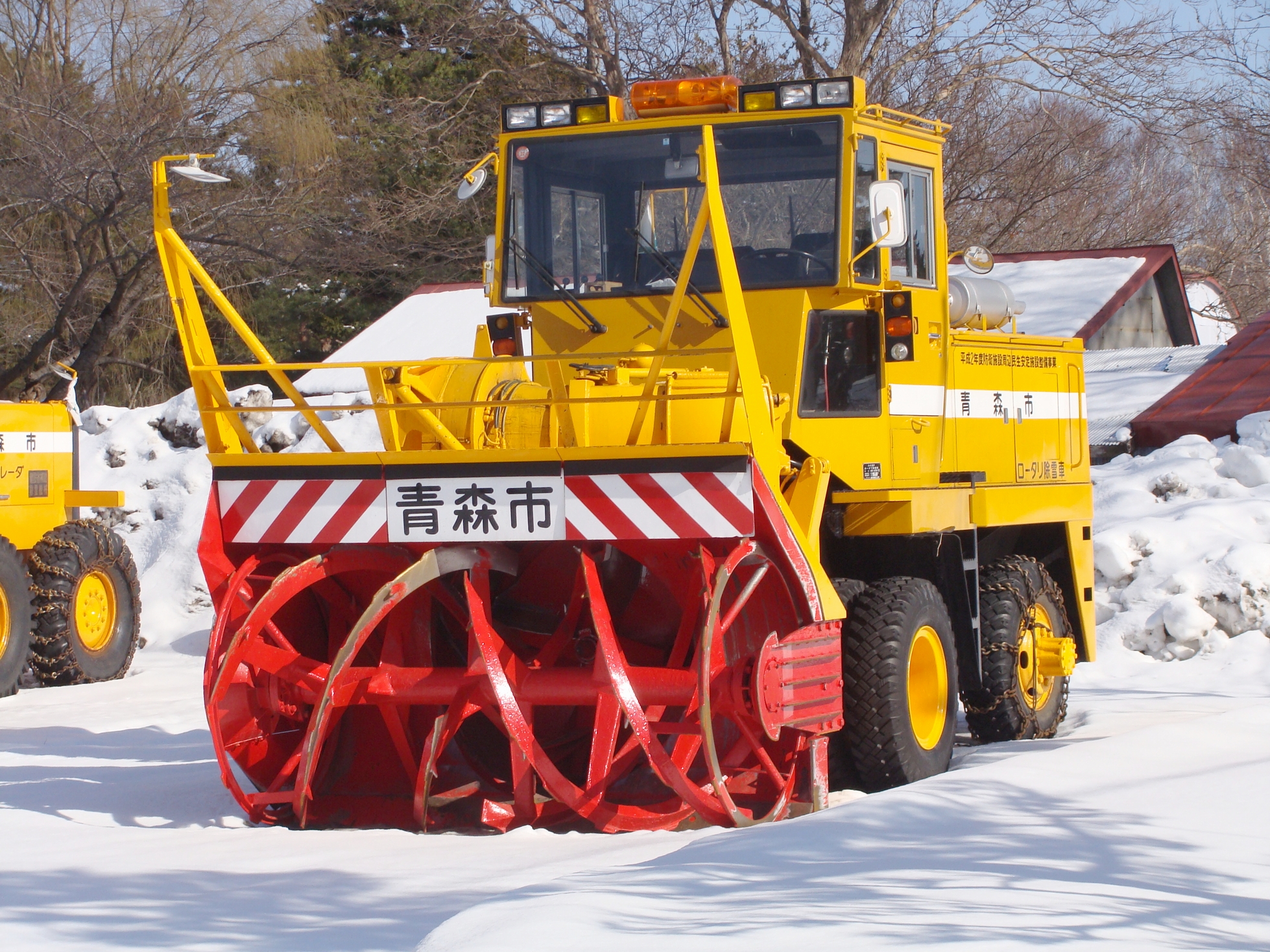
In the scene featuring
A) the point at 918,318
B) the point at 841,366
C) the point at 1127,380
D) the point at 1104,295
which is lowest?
the point at 841,366

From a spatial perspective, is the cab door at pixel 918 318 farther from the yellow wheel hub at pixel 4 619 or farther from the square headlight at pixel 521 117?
the yellow wheel hub at pixel 4 619

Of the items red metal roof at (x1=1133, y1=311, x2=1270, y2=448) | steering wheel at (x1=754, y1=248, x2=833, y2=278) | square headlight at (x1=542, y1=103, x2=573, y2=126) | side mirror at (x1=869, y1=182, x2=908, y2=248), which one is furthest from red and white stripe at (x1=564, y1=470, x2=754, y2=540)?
red metal roof at (x1=1133, y1=311, x2=1270, y2=448)

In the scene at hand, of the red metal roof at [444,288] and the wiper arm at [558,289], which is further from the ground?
the red metal roof at [444,288]

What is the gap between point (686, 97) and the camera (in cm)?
696

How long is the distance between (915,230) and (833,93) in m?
0.76

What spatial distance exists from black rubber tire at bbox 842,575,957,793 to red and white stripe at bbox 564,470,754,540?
103 centimetres

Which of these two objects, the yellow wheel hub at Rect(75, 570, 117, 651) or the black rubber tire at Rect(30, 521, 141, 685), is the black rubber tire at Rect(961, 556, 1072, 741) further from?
the yellow wheel hub at Rect(75, 570, 117, 651)

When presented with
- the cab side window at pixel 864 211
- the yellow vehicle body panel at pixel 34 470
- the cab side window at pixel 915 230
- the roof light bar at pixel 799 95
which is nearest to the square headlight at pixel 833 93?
the roof light bar at pixel 799 95

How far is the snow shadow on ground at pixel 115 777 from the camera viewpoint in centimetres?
610

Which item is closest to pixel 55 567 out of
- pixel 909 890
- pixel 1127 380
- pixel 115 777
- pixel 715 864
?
pixel 115 777

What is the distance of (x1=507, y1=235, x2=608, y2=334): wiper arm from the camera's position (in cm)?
685

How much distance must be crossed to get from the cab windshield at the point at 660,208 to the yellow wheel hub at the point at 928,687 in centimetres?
166

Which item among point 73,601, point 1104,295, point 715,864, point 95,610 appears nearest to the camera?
point 715,864

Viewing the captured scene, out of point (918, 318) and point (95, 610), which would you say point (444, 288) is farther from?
point (918, 318)
